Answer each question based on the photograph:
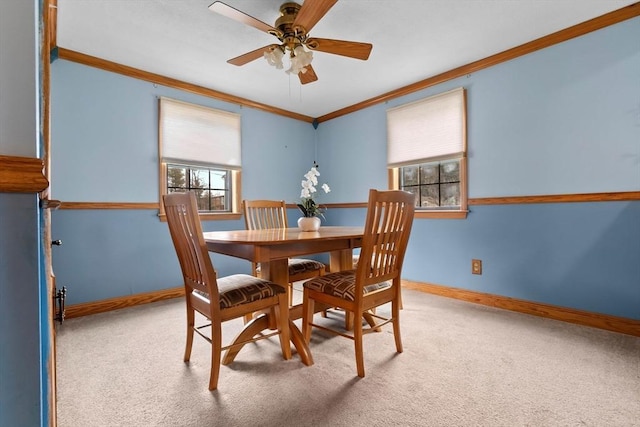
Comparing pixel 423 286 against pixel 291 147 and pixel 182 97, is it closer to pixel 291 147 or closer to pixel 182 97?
pixel 291 147

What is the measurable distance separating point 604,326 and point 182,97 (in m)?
4.24

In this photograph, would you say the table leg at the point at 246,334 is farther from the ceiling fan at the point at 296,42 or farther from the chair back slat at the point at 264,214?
the ceiling fan at the point at 296,42

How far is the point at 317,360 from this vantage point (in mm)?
1733

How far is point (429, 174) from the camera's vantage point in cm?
332

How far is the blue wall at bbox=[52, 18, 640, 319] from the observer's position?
7.04ft

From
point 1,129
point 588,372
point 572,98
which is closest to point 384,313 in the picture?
point 588,372

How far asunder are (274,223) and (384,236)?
1412 millimetres

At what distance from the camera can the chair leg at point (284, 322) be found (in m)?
1.70

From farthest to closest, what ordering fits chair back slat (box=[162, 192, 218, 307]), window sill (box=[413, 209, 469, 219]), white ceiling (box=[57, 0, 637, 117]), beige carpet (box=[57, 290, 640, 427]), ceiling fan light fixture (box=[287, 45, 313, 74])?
window sill (box=[413, 209, 469, 219])
white ceiling (box=[57, 0, 637, 117])
ceiling fan light fixture (box=[287, 45, 313, 74])
chair back slat (box=[162, 192, 218, 307])
beige carpet (box=[57, 290, 640, 427])

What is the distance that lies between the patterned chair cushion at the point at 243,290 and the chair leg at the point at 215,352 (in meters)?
0.11

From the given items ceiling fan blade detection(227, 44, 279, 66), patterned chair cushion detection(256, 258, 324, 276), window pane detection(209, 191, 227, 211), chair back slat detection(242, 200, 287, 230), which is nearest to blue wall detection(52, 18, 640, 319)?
window pane detection(209, 191, 227, 211)

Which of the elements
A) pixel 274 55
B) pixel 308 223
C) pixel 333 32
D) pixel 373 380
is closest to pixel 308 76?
pixel 333 32

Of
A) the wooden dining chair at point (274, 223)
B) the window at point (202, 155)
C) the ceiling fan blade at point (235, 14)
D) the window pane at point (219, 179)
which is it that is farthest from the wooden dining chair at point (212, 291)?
the window pane at point (219, 179)

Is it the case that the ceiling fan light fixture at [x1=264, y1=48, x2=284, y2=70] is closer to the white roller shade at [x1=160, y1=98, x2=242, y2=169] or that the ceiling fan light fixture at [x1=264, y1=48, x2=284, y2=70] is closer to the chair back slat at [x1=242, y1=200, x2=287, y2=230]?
the chair back slat at [x1=242, y1=200, x2=287, y2=230]
